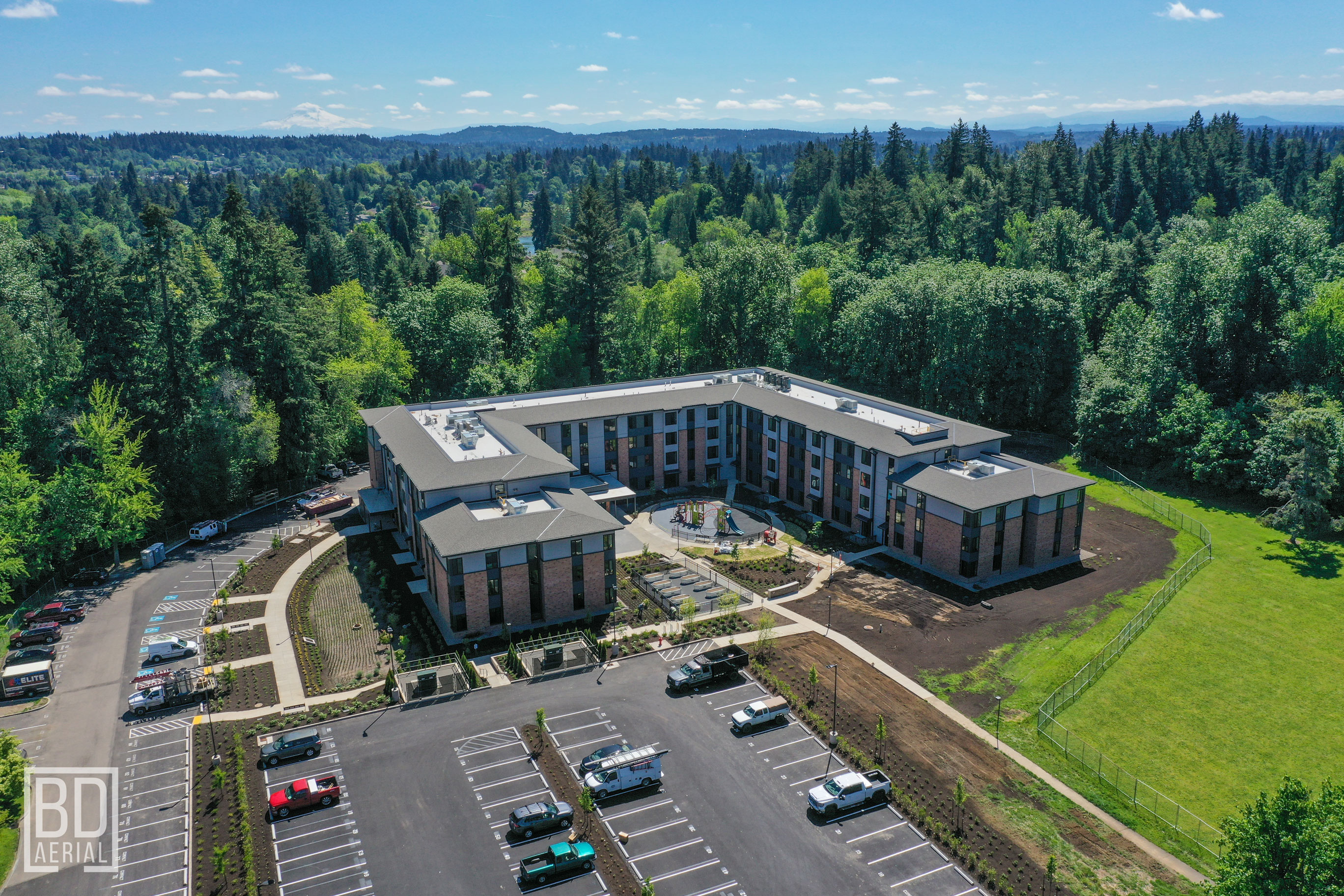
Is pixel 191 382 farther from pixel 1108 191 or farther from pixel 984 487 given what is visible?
pixel 1108 191

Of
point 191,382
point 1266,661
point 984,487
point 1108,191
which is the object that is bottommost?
point 1266,661

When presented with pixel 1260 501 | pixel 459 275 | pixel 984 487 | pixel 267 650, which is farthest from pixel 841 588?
pixel 459 275

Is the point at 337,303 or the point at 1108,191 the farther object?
A: the point at 1108,191

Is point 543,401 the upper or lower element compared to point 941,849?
upper

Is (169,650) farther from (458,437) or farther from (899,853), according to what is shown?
(899,853)

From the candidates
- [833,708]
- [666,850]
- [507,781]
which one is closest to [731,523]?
[833,708]

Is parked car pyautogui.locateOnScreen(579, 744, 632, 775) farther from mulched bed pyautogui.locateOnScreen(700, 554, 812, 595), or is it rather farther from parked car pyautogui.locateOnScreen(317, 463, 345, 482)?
parked car pyautogui.locateOnScreen(317, 463, 345, 482)
